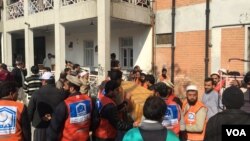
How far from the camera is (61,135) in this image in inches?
162

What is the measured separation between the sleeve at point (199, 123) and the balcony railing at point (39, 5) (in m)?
10.8

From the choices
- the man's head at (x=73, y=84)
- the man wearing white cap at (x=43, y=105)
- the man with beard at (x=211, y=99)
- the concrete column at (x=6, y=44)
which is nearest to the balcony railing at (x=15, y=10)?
the concrete column at (x=6, y=44)

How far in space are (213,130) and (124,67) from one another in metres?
11.3

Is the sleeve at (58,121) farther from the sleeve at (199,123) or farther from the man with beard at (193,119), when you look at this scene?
the sleeve at (199,123)

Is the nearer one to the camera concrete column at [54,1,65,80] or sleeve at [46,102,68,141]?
sleeve at [46,102,68,141]

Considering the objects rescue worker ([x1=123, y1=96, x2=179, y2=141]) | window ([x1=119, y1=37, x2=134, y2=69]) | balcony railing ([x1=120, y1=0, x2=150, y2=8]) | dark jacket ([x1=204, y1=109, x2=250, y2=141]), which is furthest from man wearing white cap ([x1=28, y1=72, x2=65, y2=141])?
window ([x1=119, y1=37, x2=134, y2=69])

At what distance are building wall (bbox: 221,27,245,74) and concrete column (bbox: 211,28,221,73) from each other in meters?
0.10

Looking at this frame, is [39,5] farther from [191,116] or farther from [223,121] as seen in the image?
[223,121]

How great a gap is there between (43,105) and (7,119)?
3.98ft

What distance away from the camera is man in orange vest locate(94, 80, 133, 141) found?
4.33 m

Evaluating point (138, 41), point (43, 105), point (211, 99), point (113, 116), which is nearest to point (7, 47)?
point (138, 41)

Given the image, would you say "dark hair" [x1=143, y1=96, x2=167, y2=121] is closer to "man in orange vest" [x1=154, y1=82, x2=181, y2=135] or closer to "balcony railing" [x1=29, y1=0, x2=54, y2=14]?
"man in orange vest" [x1=154, y1=82, x2=181, y2=135]

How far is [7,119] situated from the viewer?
3.71 m

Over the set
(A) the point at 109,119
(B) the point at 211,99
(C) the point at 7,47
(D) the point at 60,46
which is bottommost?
(A) the point at 109,119
